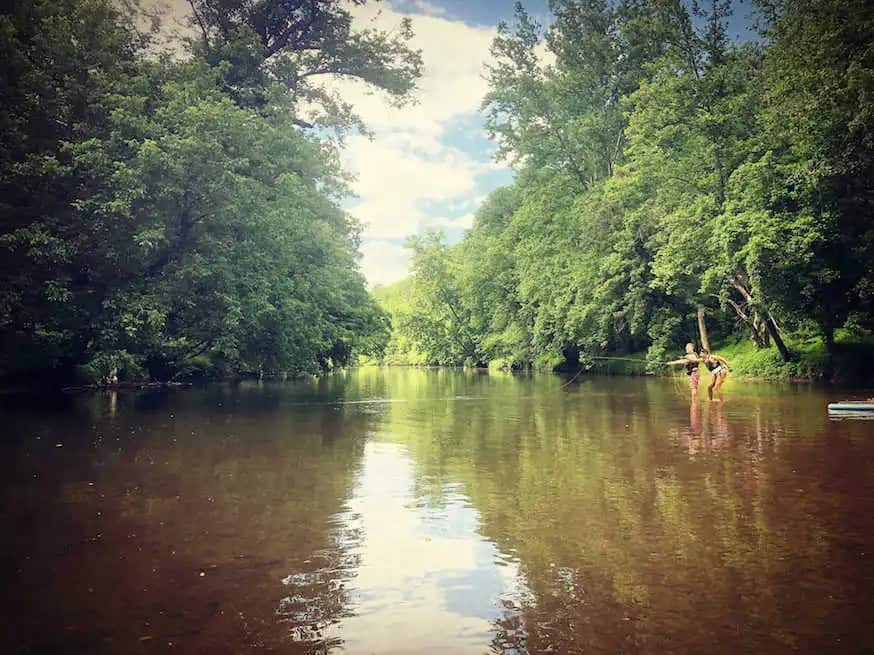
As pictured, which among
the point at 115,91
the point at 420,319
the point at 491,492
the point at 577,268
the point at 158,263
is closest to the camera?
the point at 491,492

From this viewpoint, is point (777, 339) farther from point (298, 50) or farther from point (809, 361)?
point (298, 50)

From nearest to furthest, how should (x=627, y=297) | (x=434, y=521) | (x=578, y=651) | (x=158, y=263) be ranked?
(x=578, y=651), (x=434, y=521), (x=158, y=263), (x=627, y=297)

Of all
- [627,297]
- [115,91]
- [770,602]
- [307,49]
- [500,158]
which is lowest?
[770,602]

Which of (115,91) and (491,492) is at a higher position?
(115,91)

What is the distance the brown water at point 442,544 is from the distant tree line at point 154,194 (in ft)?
47.1

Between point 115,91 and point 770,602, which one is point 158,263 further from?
point 770,602

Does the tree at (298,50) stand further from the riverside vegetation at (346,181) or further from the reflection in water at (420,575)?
the reflection in water at (420,575)

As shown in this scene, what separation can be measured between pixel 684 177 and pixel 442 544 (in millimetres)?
32870

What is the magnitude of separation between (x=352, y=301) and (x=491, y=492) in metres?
41.5

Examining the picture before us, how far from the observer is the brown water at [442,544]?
14.6ft

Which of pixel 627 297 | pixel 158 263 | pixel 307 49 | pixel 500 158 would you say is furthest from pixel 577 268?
pixel 158 263

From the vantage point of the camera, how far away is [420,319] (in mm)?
88875

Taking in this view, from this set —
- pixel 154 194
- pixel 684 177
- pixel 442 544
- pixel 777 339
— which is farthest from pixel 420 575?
pixel 684 177

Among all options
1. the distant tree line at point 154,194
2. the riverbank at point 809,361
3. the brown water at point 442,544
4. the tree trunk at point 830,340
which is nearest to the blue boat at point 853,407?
the brown water at point 442,544
